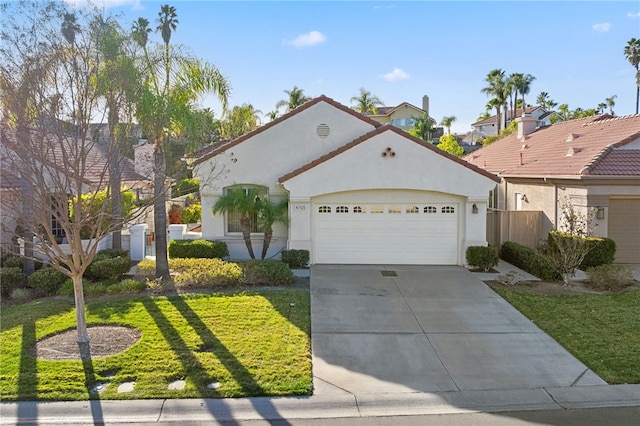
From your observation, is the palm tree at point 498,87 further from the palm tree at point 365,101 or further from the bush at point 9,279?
the bush at point 9,279

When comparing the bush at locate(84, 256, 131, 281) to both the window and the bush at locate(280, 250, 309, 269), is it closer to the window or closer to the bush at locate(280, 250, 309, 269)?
the window

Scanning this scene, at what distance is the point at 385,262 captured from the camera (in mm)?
16328

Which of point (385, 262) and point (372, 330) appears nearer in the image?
point (372, 330)

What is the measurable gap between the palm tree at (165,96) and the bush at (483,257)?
8.88 m

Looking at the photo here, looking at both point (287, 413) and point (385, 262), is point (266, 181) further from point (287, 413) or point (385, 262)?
point (287, 413)

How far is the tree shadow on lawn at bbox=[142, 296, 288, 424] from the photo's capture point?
7234 mm

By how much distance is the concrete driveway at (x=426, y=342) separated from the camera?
7812mm

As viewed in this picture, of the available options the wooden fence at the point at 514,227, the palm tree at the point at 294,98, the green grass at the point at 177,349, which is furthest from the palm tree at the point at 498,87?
the green grass at the point at 177,349

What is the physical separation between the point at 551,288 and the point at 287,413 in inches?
377

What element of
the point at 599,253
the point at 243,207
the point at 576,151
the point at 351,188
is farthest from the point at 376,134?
the point at 576,151

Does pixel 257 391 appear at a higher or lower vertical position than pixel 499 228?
lower

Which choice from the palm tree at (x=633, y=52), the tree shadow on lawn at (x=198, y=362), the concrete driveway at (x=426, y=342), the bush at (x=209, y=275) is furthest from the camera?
the palm tree at (x=633, y=52)

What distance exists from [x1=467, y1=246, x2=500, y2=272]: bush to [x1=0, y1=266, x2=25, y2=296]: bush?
12957 millimetres

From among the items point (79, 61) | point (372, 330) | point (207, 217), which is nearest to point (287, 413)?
point (372, 330)
